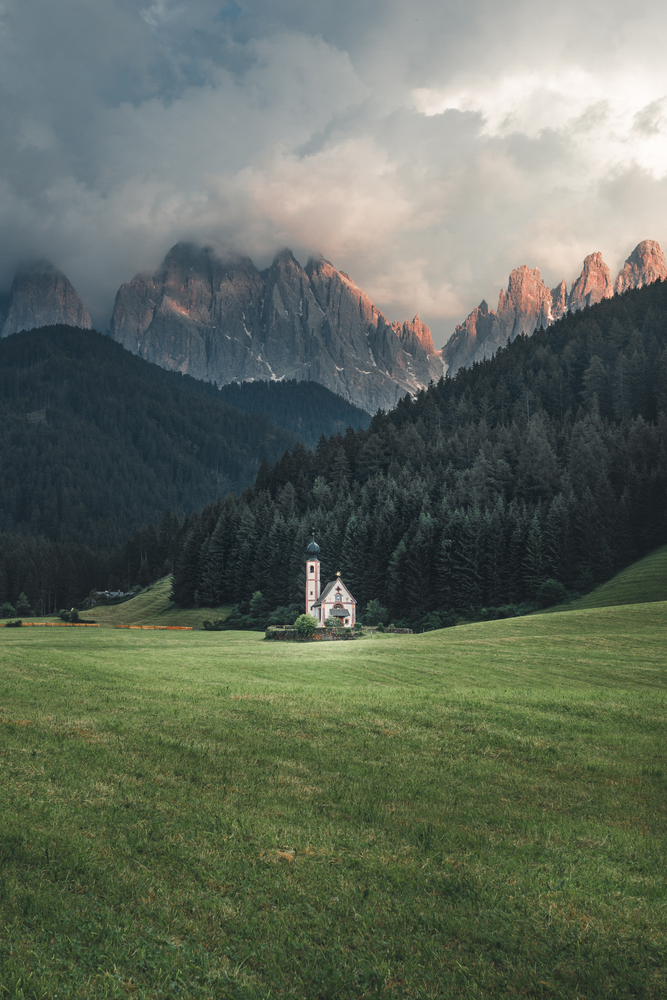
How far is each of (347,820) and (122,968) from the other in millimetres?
4672

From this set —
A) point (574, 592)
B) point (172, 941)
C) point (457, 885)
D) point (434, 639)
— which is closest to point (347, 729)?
point (457, 885)

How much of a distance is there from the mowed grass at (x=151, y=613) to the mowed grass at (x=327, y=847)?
302 ft

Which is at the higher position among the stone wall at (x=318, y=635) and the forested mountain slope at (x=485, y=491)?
the forested mountain slope at (x=485, y=491)

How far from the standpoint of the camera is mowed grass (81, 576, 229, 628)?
109750mm

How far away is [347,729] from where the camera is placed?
54.2 feet

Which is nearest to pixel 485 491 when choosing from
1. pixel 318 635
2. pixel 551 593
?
pixel 551 593

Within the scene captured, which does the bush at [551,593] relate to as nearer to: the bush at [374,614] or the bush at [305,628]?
the bush at [374,614]

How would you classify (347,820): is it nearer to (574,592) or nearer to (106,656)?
(106,656)

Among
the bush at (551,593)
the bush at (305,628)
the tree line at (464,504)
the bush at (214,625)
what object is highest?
the tree line at (464,504)

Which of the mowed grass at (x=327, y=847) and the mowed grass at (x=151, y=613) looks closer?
the mowed grass at (x=327, y=847)

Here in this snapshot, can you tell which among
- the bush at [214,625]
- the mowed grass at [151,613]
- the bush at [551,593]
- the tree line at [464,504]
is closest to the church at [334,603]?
the tree line at [464,504]

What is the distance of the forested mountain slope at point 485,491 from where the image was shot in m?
87.2

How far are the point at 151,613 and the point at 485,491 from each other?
6753 centimetres

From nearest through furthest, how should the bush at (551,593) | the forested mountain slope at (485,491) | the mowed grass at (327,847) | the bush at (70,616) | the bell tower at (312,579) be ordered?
the mowed grass at (327,847), the bush at (551,593), the forested mountain slope at (485,491), the bell tower at (312,579), the bush at (70,616)
